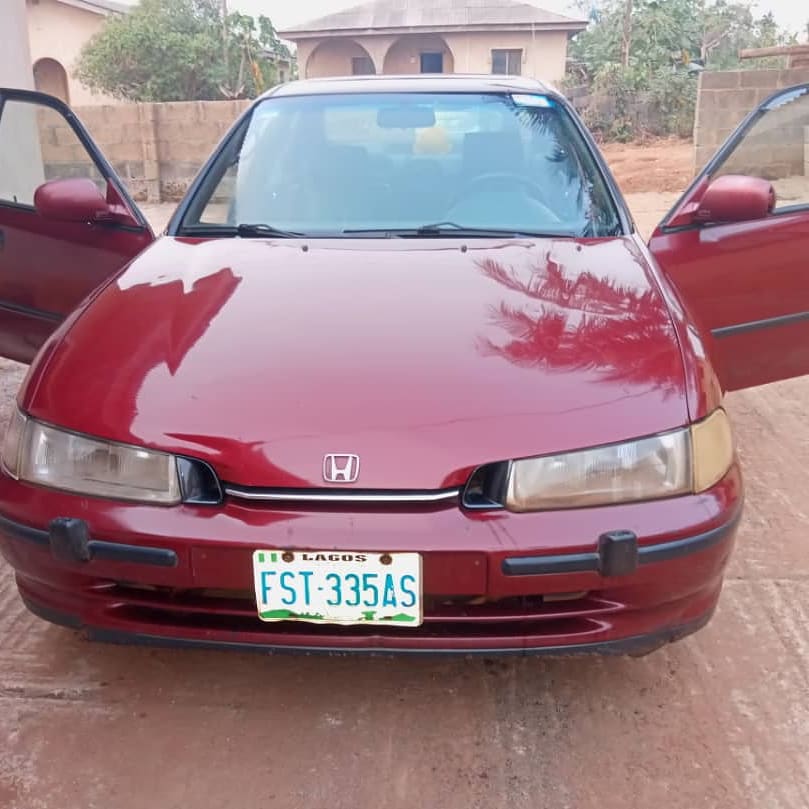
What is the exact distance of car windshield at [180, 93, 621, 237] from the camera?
8.92 feet

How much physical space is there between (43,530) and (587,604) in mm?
1108

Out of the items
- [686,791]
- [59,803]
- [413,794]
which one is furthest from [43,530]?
[686,791]

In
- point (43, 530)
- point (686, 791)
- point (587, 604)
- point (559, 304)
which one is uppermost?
point (559, 304)

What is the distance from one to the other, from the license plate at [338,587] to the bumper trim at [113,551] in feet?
0.60

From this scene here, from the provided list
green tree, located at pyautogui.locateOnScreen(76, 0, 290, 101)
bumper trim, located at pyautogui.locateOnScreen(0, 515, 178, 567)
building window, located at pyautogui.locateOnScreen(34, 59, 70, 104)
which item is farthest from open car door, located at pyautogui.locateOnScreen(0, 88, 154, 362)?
building window, located at pyautogui.locateOnScreen(34, 59, 70, 104)

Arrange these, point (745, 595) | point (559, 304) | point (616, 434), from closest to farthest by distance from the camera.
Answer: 1. point (616, 434)
2. point (559, 304)
3. point (745, 595)

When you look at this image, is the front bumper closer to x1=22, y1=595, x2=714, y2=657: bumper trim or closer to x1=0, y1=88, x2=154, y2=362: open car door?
x1=22, y1=595, x2=714, y2=657: bumper trim

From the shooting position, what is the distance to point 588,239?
2.60 metres

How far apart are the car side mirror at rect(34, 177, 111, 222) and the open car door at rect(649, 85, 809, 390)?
1.84 meters

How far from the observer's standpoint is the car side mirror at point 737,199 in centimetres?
278

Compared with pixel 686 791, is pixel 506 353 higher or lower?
higher

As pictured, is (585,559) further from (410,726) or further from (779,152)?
(779,152)

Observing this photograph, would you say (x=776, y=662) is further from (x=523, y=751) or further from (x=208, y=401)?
(x=208, y=401)

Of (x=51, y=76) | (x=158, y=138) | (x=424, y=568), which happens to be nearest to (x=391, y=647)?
(x=424, y=568)
